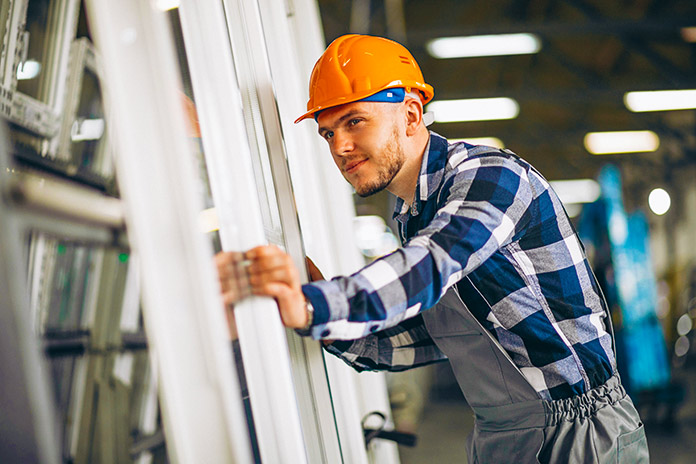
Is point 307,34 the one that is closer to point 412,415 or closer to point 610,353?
point 610,353

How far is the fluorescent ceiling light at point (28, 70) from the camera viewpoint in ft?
4.62

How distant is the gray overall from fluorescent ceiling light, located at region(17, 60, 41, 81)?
117cm

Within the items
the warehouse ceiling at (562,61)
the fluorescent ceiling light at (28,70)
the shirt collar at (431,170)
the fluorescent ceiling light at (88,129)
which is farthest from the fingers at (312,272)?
the warehouse ceiling at (562,61)

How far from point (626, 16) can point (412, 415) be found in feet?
17.3

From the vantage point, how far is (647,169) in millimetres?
13633

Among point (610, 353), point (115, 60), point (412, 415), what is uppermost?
point (115, 60)

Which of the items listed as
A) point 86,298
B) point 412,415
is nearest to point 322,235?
point 86,298

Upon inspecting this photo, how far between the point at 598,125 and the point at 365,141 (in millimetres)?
10518

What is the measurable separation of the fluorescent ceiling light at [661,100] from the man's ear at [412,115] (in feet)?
24.0

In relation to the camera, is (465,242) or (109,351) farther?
(109,351)

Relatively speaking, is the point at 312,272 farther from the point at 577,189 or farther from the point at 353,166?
the point at 577,189

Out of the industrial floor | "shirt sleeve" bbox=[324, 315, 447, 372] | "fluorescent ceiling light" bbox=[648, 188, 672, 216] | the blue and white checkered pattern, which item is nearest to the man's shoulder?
the blue and white checkered pattern

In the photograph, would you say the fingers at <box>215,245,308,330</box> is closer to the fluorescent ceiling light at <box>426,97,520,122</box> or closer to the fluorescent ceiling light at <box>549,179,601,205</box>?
the fluorescent ceiling light at <box>426,97,520,122</box>

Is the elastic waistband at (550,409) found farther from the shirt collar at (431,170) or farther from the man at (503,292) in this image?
the shirt collar at (431,170)
